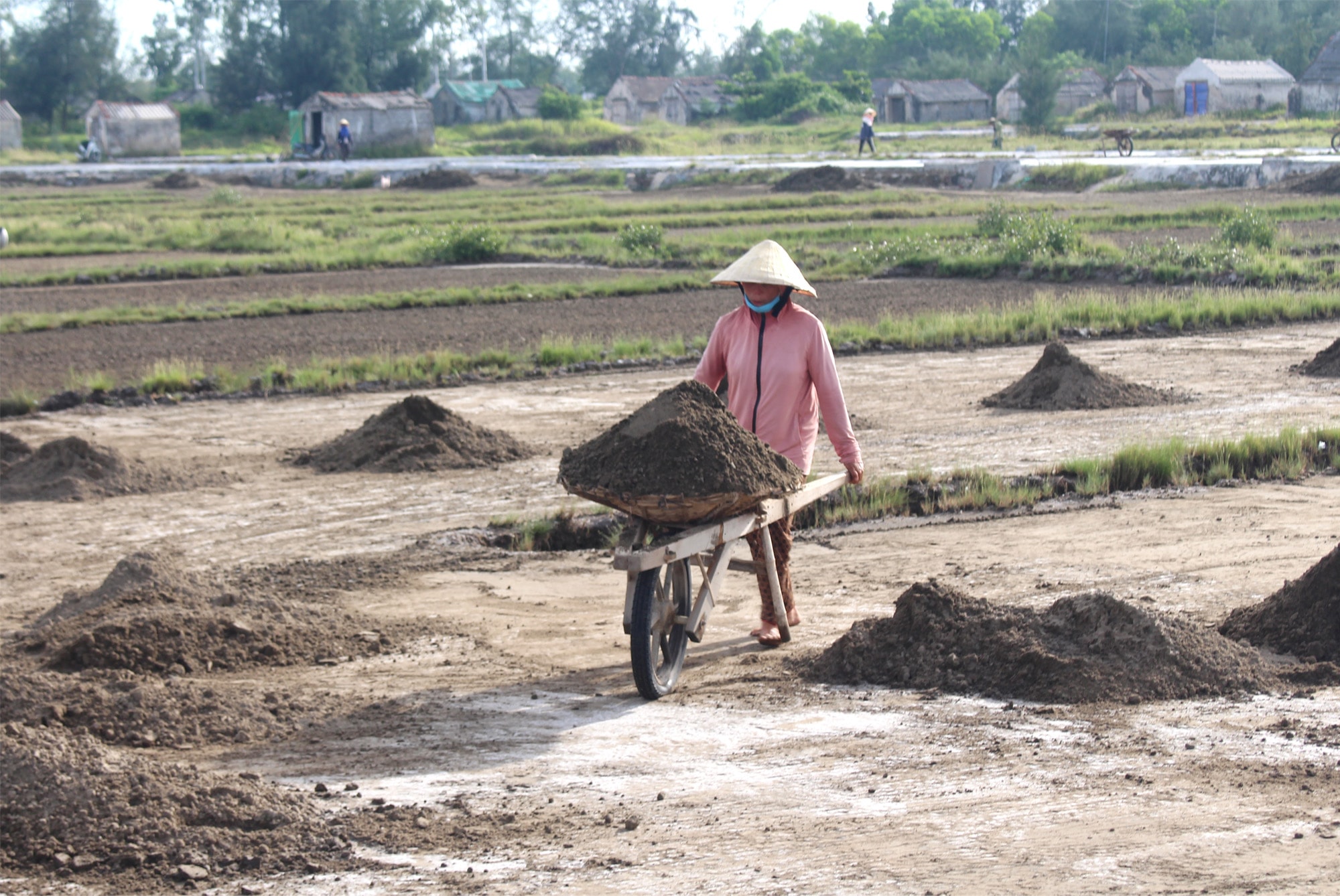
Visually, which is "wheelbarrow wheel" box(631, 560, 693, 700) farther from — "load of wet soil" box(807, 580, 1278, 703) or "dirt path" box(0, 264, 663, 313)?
"dirt path" box(0, 264, 663, 313)

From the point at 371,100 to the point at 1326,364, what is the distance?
57254 millimetres

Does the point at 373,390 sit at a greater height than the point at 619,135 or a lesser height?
lesser

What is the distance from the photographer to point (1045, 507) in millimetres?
9070

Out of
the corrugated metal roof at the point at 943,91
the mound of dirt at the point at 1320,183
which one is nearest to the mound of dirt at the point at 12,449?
the mound of dirt at the point at 1320,183

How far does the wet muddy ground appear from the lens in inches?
159

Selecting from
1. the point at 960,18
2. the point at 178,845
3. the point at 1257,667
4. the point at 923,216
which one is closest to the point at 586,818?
the point at 178,845

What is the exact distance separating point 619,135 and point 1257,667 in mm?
63280

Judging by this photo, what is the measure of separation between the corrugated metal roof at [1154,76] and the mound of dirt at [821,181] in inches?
1331

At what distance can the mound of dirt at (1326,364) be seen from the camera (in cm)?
1357

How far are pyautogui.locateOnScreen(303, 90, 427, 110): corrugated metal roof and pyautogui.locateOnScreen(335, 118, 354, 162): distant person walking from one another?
5.77 ft

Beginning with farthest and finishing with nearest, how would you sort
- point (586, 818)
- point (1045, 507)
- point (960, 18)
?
1. point (960, 18)
2. point (1045, 507)
3. point (586, 818)

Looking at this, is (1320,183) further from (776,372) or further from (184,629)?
(184,629)

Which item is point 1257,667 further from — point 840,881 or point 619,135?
point 619,135

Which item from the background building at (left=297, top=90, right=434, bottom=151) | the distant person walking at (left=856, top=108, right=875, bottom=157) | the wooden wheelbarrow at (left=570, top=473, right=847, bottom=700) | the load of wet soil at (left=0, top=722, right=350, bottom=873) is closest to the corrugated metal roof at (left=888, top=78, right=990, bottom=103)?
the distant person walking at (left=856, top=108, right=875, bottom=157)
